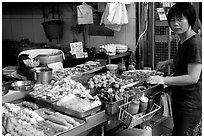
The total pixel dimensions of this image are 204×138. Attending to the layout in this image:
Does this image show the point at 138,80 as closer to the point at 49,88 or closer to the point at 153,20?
the point at 49,88

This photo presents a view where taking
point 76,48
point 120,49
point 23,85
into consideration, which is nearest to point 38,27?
point 76,48

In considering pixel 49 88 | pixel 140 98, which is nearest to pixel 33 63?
pixel 49 88

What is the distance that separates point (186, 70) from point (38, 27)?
3629mm

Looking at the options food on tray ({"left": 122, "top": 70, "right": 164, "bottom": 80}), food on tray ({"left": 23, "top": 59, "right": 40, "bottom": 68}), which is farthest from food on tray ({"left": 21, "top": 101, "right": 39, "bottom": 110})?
food on tray ({"left": 122, "top": 70, "right": 164, "bottom": 80})

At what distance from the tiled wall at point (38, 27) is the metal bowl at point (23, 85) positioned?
6.35 feet

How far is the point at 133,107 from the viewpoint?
2.44m

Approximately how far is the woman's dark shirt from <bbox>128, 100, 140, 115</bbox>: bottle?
0.46 meters

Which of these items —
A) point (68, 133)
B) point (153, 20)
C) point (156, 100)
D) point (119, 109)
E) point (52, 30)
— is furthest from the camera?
point (52, 30)

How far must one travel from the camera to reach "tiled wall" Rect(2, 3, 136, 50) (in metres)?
4.38

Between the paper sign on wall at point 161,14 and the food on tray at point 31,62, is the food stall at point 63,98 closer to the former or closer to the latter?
the food on tray at point 31,62

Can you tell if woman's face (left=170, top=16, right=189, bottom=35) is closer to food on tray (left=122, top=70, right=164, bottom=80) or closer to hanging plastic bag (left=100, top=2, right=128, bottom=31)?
food on tray (left=122, top=70, right=164, bottom=80)

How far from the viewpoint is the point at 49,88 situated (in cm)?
279

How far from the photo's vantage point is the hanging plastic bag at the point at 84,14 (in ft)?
14.7

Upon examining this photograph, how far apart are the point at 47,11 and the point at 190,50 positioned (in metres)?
3.47
